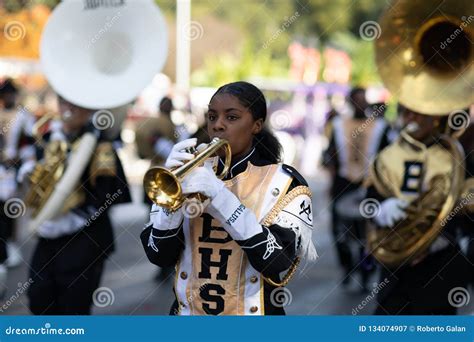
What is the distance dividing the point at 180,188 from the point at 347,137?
5210 mm

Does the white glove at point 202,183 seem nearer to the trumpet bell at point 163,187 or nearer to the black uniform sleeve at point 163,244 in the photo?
the trumpet bell at point 163,187

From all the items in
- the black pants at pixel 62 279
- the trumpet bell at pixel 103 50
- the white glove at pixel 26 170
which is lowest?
the black pants at pixel 62 279

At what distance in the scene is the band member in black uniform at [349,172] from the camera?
7371mm

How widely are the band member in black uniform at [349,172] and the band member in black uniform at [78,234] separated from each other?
109 inches

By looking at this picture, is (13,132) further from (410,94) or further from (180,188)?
(180,188)

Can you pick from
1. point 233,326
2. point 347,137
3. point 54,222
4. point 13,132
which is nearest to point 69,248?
point 54,222

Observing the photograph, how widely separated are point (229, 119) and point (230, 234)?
38cm

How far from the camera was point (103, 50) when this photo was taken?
5020 millimetres

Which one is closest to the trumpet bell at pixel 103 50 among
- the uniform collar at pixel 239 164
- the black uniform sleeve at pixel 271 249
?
the uniform collar at pixel 239 164

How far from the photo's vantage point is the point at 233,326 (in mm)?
3332

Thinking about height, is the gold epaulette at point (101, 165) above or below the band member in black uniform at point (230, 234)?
below

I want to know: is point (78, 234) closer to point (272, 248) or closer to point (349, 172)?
point (272, 248)

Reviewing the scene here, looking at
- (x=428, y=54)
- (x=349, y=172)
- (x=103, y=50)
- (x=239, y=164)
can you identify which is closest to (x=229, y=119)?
(x=239, y=164)

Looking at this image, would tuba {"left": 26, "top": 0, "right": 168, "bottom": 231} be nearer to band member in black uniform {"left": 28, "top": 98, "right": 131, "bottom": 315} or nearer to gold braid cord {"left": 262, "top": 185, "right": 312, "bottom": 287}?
band member in black uniform {"left": 28, "top": 98, "right": 131, "bottom": 315}
